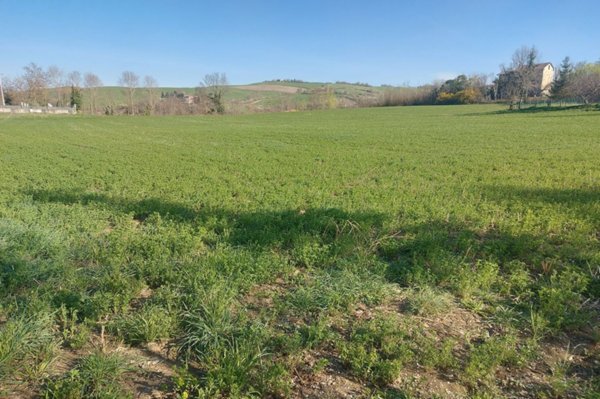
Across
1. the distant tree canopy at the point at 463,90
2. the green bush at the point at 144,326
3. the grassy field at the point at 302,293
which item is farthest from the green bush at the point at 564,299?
the distant tree canopy at the point at 463,90

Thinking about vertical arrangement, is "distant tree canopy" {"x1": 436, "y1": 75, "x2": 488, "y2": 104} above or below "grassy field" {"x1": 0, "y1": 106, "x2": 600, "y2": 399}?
above

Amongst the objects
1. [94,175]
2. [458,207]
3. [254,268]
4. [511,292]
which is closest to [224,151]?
[94,175]

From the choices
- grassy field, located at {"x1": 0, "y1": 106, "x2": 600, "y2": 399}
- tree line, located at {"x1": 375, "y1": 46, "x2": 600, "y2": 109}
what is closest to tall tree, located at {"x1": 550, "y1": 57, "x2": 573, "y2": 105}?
tree line, located at {"x1": 375, "y1": 46, "x2": 600, "y2": 109}

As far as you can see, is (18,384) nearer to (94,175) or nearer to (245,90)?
(94,175)

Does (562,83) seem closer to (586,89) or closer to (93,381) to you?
(586,89)

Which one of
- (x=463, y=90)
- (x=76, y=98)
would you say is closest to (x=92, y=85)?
(x=76, y=98)

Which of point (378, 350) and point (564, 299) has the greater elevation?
point (564, 299)

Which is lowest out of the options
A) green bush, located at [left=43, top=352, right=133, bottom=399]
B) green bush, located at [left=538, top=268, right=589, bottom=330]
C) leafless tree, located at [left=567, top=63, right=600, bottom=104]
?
green bush, located at [left=43, top=352, right=133, bottom=399]

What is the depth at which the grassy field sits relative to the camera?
302 cm

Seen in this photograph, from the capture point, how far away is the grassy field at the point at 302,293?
3016mm

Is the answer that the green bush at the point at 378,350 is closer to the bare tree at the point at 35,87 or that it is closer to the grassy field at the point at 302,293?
the grassy field at the point at 302,293

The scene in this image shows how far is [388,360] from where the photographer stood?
308 centimetres

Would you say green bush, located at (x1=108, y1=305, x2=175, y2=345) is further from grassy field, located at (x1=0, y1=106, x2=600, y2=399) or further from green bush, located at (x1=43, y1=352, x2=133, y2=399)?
green bush, located at (x1=43, y1=352, x2=133, y2=399)

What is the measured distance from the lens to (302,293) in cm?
424
